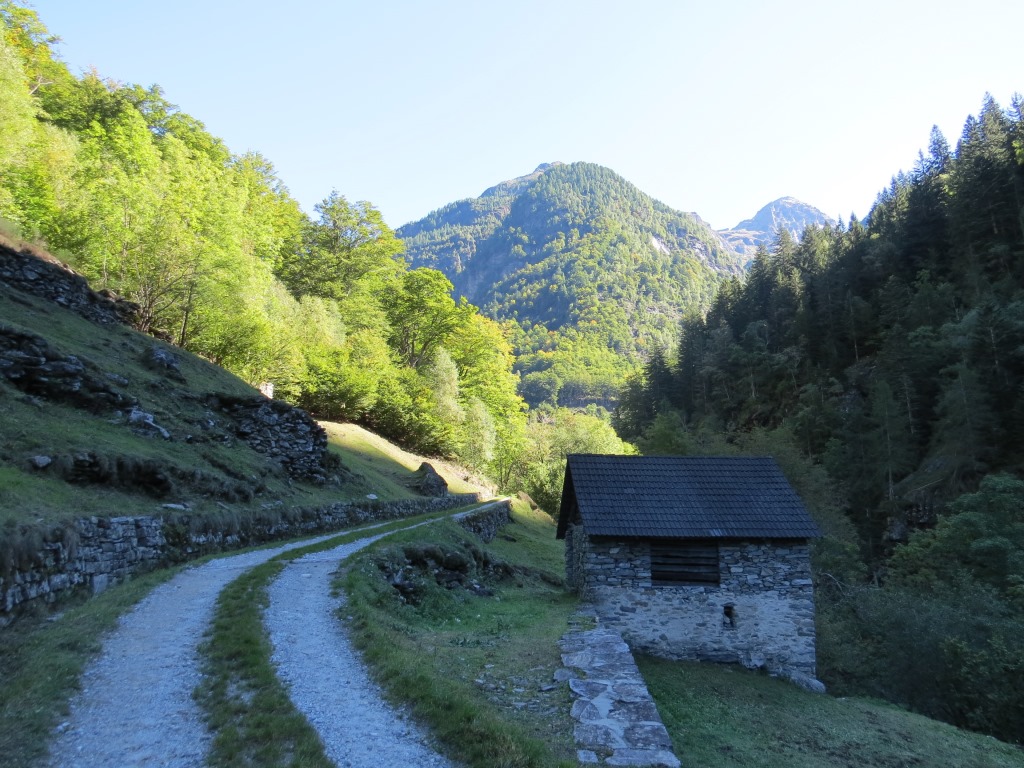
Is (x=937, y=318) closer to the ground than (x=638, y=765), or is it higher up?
higher up

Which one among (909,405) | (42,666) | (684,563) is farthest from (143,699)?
(909,405)

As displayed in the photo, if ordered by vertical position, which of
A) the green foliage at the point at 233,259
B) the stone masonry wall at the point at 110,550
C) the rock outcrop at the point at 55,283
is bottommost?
the stone masonry wall at the point at 110,550

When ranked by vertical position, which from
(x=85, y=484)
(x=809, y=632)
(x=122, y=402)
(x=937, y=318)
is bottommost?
(x=809, y=632)

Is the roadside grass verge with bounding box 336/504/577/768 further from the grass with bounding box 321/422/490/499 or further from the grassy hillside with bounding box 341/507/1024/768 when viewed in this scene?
the grass with bounding box 321/422/490/499

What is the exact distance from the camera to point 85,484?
11.6 meters

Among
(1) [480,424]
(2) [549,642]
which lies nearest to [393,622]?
(2) [549,642]

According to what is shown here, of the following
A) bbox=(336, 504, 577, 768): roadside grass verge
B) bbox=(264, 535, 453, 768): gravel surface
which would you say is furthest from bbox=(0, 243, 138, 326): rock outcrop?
bbox=(264, 535, 453, 768): gravel surface

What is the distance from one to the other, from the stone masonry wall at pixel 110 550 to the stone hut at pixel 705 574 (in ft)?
30.4

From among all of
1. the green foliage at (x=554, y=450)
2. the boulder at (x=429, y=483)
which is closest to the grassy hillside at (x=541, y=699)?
the boulder at (x=429, y=483)

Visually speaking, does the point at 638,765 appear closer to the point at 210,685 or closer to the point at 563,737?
the point at 563,737

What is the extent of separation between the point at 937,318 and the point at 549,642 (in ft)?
185

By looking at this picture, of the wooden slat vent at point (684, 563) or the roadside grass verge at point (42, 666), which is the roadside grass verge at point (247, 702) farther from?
the wooden slat vent at point (684, 563)

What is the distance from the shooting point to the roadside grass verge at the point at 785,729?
30.7ft

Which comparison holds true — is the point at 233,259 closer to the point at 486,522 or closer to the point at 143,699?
the point at 486,522
